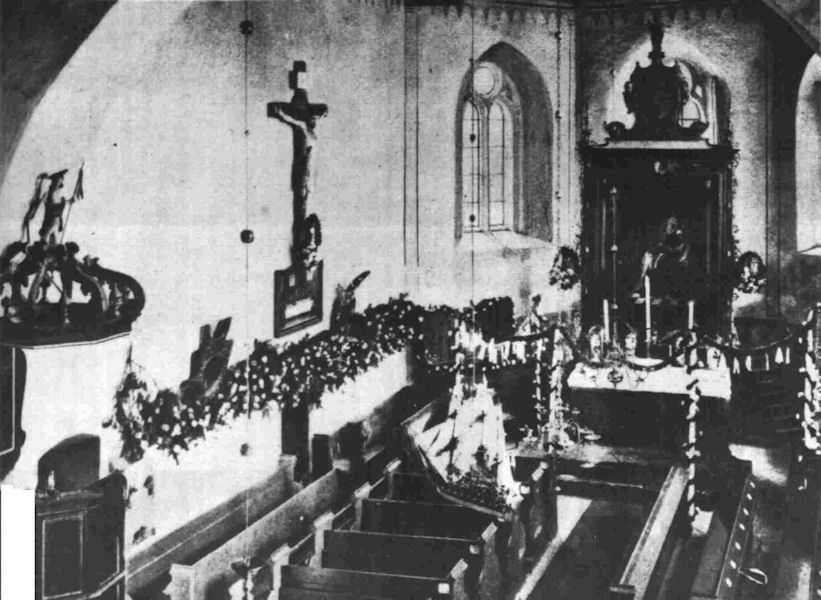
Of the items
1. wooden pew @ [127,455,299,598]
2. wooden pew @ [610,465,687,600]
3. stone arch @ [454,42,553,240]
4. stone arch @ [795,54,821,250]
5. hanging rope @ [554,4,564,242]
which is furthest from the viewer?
stone arch @ [454,42,553,240]

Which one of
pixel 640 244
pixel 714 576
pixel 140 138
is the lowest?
pixel 714 576

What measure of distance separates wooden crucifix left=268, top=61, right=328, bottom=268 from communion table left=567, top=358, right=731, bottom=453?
2.36 metres

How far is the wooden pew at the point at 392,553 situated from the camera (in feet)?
21.4

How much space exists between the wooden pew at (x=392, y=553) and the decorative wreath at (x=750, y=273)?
2.73m

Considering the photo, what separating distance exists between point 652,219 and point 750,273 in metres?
0.86

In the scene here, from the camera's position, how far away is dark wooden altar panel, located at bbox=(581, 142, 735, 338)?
7.42 metres

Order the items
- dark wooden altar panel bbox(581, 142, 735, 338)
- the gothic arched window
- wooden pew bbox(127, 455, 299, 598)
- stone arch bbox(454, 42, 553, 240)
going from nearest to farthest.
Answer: wooden pew bbox(127, 455, 299, 598) → dark wooden altar panel bbox(581, 142, 735, 338) → stone arch bbox(454, 42, 553, 240) → the gothic arched window

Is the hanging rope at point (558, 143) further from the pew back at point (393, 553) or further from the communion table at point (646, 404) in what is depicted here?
the pew back at point (393, 553)

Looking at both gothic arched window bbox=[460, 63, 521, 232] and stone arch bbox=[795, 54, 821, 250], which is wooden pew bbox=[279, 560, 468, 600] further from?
gothic arched window bbox=[460, 63, 521, 232]

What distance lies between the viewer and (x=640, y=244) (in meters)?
7.76

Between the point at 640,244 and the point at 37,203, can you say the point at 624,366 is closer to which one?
the point at 640,244

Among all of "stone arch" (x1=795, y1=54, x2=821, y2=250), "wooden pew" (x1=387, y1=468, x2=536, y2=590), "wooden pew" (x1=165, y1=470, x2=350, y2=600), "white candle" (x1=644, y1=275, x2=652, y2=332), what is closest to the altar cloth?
"white candle" (x1=644, y1=275, x2=652, y2=332)

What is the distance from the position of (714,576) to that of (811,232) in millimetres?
2286

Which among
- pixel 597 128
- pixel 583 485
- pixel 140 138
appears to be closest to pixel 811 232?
pixel 597 128
